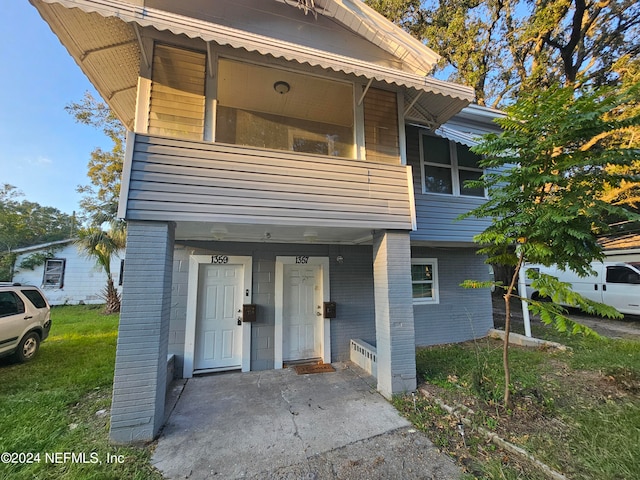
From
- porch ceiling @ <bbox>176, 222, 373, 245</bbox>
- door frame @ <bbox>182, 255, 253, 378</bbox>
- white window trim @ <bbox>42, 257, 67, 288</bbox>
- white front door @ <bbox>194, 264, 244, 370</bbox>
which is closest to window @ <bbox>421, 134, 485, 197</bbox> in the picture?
porch ceiling @ <bbox>176, 222, 373, 245</bbox>

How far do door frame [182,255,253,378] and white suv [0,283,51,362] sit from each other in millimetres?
3917

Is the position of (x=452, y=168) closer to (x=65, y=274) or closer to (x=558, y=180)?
(x=558, y=180)

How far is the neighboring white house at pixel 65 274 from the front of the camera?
547 inches

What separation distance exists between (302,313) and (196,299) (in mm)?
2298

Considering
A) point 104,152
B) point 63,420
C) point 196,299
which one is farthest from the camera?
point 104,152

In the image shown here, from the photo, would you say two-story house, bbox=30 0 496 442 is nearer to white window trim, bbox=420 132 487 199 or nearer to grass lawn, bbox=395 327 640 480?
white window trim, bbox=420 132 487 199

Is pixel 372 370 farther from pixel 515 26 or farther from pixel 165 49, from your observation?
pixel 515 26

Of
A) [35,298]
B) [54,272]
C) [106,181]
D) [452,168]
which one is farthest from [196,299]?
[54,272]

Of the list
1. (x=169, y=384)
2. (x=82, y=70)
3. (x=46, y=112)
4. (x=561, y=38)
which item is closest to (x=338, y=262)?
(x=169, y=384)

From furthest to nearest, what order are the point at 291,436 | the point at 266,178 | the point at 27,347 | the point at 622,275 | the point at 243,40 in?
the point at 622,275
the point at 27,347
the point at 266,178
the point at 243,40
the point at 291,436

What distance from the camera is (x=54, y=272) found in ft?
47.1

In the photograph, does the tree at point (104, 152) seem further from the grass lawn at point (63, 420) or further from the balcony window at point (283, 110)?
the balcony window at point (283, 110)

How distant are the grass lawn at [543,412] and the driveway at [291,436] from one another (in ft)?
1.26

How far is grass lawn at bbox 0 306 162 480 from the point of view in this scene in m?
2.73
